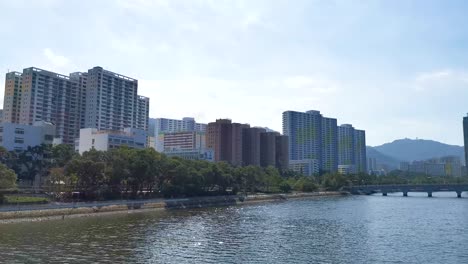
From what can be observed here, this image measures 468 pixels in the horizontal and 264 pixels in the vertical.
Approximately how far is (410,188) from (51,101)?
12082 centimetres

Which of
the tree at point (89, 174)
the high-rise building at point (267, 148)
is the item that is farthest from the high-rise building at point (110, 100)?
the tree at point (89, 174)

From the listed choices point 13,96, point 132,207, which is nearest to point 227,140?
point 13,96

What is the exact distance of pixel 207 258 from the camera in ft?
108

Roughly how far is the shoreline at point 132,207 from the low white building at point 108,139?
33963 millimetres

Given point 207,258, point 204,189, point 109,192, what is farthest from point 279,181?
point 207,258

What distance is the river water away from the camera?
1294 inches

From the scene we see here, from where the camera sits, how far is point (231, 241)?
135 feet

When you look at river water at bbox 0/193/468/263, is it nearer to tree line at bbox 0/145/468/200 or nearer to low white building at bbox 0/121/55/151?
tree line at bbox 0/145/468/200

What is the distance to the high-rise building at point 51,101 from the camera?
452ft

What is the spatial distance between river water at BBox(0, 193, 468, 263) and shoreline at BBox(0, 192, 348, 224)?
2.70 meters

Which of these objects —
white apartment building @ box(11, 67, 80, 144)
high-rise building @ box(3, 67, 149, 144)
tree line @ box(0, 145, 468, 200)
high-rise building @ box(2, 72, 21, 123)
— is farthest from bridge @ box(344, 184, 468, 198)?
high-rise building @ box(2, 72, 21, 123)

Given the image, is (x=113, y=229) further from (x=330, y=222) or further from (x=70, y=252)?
(x=330, y=222)

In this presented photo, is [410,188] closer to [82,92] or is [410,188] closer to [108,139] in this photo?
[108,139]

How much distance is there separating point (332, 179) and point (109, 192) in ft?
337
